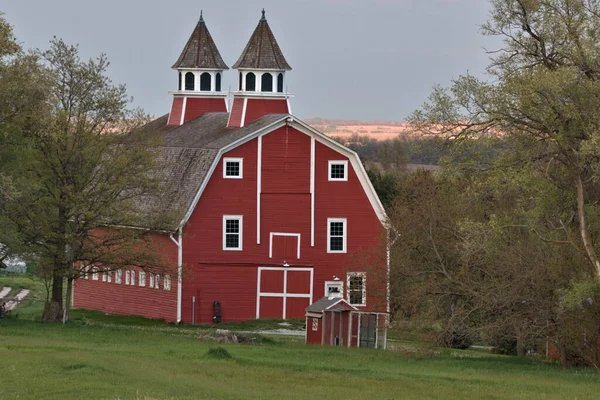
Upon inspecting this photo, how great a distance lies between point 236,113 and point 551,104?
3178 centimetres

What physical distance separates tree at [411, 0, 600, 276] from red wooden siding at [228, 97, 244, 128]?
28.1 metres

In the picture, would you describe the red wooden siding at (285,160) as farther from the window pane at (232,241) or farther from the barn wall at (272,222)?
the window pane at (232,241)

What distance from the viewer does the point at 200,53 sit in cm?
6969

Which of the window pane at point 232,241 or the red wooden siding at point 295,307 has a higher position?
the window pane at point 232,241

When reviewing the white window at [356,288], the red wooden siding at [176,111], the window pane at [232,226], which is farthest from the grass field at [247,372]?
the red wooden siding at [176,111]

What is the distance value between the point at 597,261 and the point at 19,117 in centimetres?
1681

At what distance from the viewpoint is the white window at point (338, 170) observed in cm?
5103

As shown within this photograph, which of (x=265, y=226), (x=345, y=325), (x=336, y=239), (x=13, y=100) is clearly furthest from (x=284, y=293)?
(x=13, y=100)

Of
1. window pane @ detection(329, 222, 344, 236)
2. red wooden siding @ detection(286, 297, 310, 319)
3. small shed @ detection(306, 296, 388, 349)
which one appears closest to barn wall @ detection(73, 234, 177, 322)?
red wooden siding @ detection(286, 297, 310, 319)

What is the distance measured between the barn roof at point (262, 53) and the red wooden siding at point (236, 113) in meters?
1.96

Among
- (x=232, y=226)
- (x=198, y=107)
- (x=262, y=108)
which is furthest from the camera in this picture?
(x=198, y=107)

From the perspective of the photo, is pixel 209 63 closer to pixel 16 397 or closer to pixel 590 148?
pixel 590 148

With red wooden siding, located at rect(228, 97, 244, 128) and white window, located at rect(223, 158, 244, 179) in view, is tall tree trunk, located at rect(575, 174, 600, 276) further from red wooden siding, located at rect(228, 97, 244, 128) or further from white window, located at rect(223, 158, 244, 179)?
red wooden siding, located at rect(228, 97, 244, 128)

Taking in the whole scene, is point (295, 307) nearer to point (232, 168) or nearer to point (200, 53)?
point (232, 168)
